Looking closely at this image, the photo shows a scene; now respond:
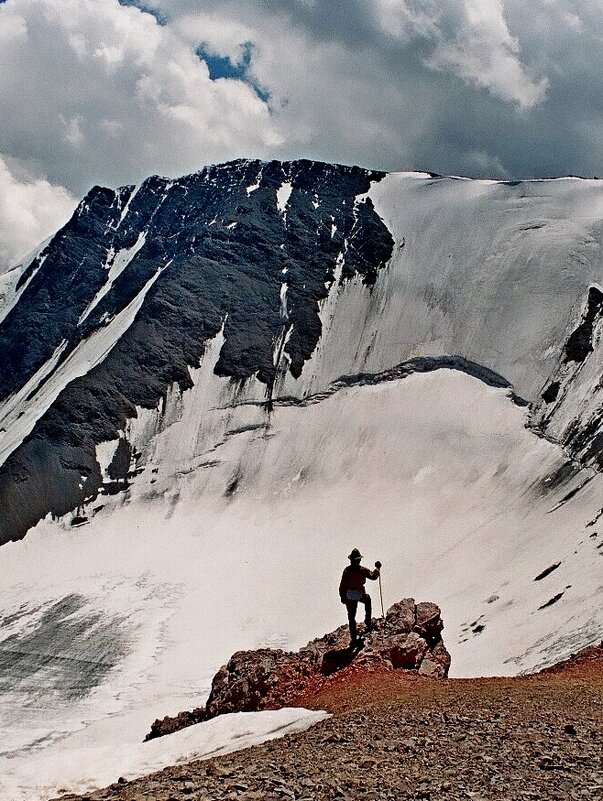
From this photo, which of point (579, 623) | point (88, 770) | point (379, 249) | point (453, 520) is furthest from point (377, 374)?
point (88, 770)

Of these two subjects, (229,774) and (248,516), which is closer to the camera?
(229,774)

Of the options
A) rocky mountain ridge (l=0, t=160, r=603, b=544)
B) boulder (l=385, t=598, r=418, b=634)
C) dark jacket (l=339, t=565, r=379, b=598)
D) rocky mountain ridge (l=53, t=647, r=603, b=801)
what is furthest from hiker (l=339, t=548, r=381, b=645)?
rocky mountain ridge (l=0, t=160, r=603, b=544)

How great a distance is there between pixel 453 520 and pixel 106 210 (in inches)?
3608

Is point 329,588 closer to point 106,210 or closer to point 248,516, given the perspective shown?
point 248,516

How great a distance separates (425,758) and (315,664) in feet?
31.1

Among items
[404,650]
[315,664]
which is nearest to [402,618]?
[404,650]

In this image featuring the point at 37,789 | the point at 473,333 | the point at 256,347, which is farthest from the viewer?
the point at 256,347

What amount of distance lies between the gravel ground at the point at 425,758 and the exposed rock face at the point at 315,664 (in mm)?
4662

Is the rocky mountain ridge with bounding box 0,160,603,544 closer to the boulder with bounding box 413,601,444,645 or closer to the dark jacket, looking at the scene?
the boulder with bounding box 413,601,444,645

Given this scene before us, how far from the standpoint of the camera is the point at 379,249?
331ft

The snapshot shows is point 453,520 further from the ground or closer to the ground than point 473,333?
closer to the ground

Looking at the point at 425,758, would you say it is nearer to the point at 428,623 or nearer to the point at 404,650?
the point at 404,650

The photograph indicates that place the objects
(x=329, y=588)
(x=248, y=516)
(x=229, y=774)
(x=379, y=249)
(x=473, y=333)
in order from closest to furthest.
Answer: (x=229, y=774), (x=329, y=588), (x=248, y=516), (x=473, y=333), (x=379, y=249)

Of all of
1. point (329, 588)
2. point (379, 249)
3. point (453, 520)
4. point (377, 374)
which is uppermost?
Answer: point (379, 249)
